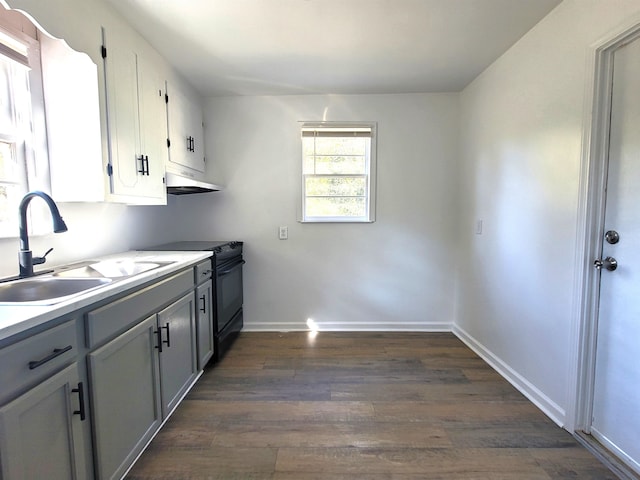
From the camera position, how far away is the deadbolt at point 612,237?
58.4 inches

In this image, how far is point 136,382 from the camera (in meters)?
1.44

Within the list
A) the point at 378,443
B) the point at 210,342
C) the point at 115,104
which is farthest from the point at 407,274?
the point at 115,104

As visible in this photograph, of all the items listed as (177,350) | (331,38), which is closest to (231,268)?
(177,350)

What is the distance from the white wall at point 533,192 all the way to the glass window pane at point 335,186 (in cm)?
103

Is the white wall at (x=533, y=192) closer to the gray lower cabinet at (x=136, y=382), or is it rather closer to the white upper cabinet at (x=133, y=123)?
the gray lower cabinet at (x=136, y=382)

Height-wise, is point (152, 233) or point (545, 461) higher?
point (152, 233)

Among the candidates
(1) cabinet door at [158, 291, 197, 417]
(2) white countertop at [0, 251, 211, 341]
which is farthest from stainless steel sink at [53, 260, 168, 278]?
(1) cabinet door at [158, 291, 197, 417]

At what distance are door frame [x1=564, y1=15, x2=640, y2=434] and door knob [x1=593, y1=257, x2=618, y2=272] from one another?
21mm

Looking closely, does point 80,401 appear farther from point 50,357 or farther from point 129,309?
point 129,309

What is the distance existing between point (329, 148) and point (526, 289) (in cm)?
206

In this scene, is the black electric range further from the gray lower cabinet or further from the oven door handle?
the gray lower cabinet

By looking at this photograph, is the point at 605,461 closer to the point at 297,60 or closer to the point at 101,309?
the point at 101,309

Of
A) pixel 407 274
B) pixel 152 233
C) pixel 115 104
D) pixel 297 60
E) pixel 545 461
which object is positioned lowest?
pixel 545 461

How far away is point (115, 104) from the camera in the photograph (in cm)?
172
